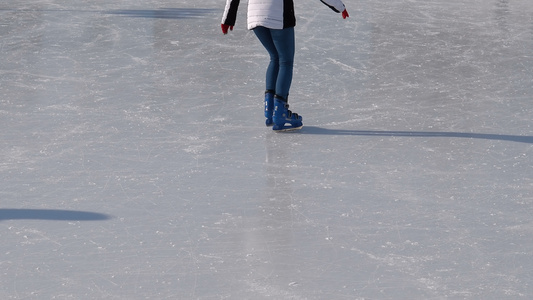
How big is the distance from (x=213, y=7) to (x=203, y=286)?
6.70 metres

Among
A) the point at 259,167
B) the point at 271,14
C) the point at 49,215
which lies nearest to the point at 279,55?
the point at 271,14

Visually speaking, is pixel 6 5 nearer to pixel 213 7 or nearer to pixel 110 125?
pixel 213 7

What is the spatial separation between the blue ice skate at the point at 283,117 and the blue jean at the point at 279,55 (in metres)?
0.05

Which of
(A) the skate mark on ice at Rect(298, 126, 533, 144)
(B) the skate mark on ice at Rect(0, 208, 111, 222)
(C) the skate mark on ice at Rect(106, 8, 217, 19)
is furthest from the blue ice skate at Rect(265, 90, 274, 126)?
(C) the skate mark on ice at Rect(106, 8, 217, 19)

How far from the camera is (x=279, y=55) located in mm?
4969

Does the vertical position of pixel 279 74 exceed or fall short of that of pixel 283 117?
it exceeds it

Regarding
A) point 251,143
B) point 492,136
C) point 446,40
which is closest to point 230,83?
point 251,143

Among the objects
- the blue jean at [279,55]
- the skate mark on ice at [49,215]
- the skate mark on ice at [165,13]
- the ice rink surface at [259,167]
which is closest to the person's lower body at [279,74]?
the blue jean at [279,55]

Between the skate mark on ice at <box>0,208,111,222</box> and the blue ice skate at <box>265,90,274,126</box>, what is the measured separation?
5.24ft

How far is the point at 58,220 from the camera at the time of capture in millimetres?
3652

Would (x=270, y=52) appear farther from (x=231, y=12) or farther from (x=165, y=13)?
(x=165, y=13)

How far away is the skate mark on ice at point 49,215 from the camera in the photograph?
12.0 feet

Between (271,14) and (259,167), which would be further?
(271,14)

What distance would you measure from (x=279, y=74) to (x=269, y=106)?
0.20 metres
